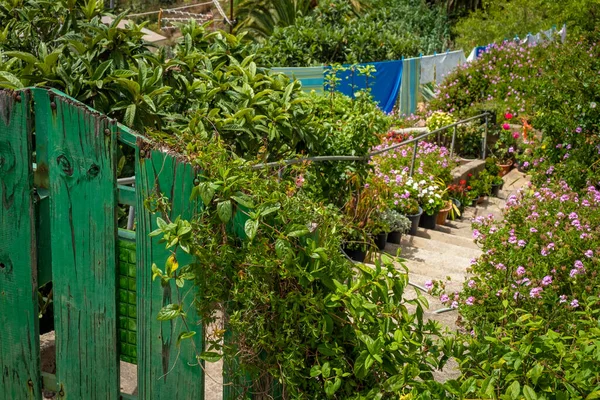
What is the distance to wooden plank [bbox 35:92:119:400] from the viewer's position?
2273 millimetres

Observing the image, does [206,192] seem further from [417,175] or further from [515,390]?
[417,175]

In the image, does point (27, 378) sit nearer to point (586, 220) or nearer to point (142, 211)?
point (142, 211)

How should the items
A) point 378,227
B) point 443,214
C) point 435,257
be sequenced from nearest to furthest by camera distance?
1. point 378,227
2. point 435,257
3. point 443,214

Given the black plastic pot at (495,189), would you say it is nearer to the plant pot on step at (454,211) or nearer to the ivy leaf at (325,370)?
the plant pot on step at (454,211)

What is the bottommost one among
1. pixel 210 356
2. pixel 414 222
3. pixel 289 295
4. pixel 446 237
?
pixel 446 237

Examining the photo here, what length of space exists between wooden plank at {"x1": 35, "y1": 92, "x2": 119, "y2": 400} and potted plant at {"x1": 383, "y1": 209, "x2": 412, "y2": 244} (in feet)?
16.6

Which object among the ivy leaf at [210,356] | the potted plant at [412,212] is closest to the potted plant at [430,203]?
the potted plant at [412,212]

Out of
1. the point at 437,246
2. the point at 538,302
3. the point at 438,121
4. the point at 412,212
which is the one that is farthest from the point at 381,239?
the point at 438,121

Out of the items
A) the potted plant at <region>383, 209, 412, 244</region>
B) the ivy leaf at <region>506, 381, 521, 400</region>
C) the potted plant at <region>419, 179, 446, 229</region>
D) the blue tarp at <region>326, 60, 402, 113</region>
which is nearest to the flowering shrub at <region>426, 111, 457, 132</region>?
the blue tarp at <region>326, 60, 402, 113</region>

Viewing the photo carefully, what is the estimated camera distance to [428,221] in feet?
29.1

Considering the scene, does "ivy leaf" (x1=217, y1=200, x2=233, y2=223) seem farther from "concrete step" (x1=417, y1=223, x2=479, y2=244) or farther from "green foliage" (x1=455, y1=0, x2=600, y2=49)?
"green foliage" (x1=455, y1=0, x2=600, y2=49)

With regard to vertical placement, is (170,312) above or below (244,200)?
below

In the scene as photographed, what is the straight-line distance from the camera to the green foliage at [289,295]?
2.08 m

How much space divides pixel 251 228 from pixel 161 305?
45 cm
